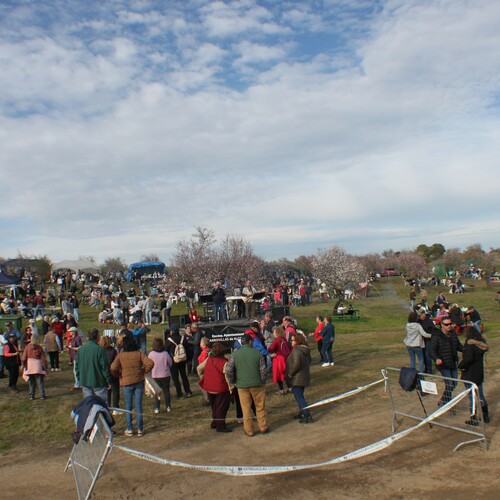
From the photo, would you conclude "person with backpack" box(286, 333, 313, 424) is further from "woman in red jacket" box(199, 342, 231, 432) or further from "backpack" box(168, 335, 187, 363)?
"backpack" box(168, 335, 187, 363)

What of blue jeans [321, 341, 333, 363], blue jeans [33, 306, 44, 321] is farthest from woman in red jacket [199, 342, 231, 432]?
blue jeans [33, 306, 44, 321]

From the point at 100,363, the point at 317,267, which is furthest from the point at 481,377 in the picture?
the point at 317,267

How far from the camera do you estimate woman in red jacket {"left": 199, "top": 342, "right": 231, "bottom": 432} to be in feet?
26.1

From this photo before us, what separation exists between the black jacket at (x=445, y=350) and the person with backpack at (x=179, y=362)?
5310 millimetres

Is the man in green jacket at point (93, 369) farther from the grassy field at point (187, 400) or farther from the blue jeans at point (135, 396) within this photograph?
the grassy field at point (187, 400)

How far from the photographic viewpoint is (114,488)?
237 inches

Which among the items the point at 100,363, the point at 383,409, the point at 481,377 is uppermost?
the point at 100,363

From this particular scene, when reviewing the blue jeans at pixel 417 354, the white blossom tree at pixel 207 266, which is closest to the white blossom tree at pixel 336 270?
the white blossom tree at pixel 207 266

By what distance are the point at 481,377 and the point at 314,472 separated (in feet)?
11.3

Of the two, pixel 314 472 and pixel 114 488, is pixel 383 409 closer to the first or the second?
pixel 314 472

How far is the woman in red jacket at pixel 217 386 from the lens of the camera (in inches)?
313

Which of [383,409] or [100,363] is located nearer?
[100,363]

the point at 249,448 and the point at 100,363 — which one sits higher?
the point at 100,363

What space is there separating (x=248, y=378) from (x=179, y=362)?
3352 mm
